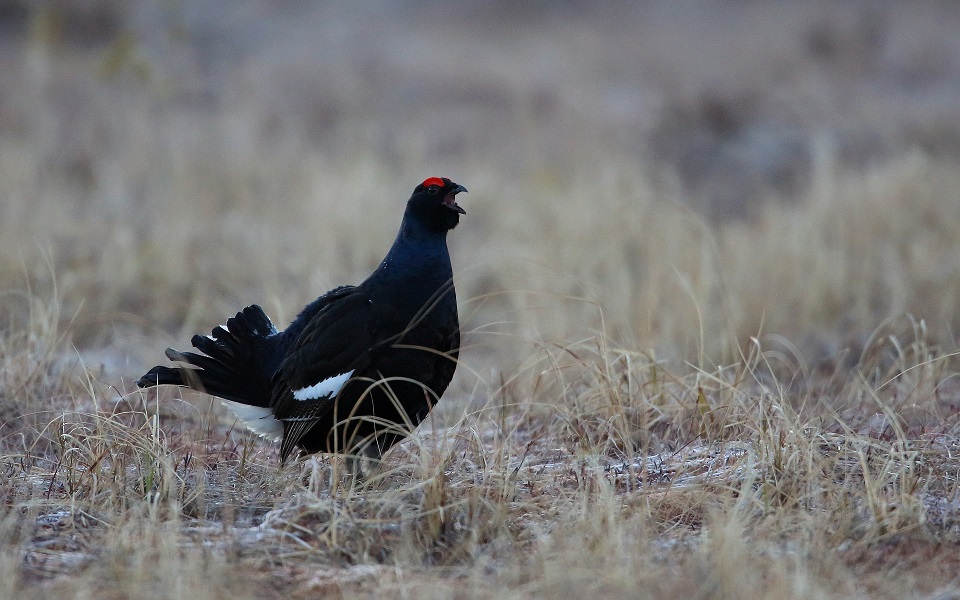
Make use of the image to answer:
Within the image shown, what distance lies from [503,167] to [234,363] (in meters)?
7.58

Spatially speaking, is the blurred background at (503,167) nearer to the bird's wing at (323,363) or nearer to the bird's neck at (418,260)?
the bird's neck at (418,260)

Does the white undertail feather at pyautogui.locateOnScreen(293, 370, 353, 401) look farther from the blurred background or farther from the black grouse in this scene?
the blurred background

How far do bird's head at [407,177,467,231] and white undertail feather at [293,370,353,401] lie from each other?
24.7 inches

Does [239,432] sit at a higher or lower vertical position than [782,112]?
lower

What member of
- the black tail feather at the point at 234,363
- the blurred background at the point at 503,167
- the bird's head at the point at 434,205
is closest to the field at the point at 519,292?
the blurred background at the point at 503,167

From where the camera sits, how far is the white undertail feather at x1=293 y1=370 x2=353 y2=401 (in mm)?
3545

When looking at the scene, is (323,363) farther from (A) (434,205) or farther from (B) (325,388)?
(A) (434,205)

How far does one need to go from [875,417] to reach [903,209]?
4.60 m

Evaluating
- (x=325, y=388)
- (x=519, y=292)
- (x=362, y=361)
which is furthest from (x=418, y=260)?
(x=519, y=292)

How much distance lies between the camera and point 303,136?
11.3 meters

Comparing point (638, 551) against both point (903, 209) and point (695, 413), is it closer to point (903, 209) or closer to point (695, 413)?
point (695, 413)

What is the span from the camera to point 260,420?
3855 mm

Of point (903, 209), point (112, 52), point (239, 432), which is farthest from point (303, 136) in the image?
point (239, 432)

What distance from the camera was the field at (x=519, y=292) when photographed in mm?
2867
